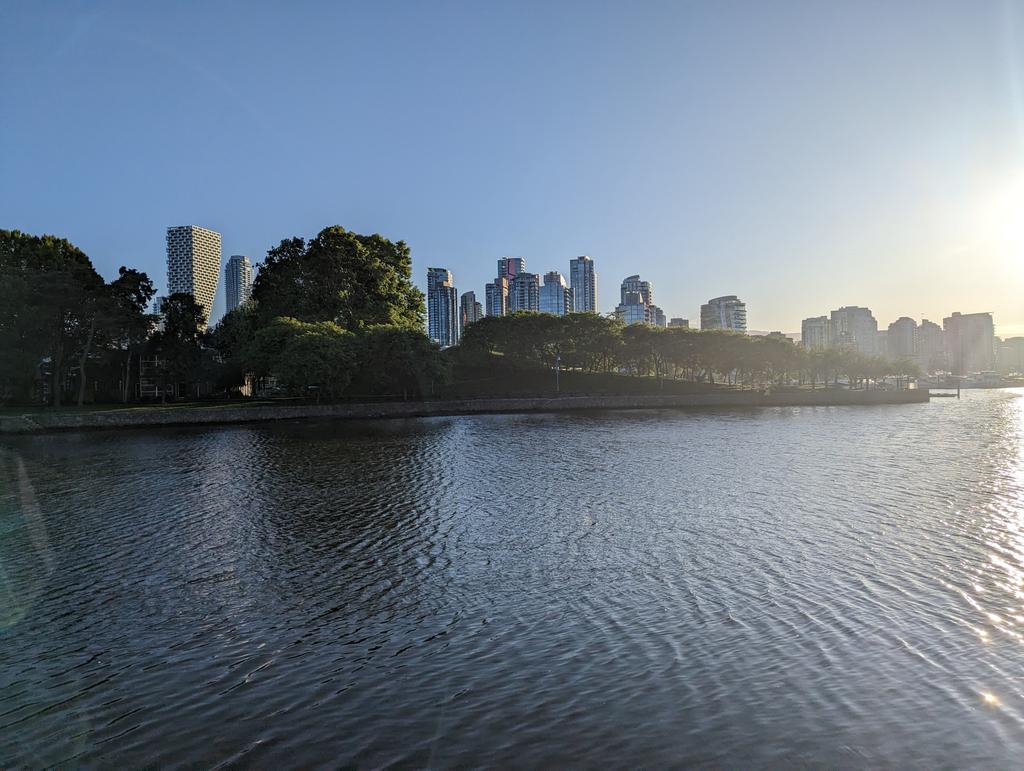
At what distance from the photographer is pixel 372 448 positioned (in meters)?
45.1

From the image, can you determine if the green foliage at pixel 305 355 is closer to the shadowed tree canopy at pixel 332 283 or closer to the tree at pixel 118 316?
the shadowed tree canopy at pixel 332 283

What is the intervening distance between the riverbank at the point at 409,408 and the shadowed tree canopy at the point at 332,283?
11217mm

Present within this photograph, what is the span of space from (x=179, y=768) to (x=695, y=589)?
33.9 feet

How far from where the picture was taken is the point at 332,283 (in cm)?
8019

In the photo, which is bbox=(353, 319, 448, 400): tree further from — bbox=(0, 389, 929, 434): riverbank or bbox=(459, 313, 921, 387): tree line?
bbox=(459, 313, 921, 387): tree line

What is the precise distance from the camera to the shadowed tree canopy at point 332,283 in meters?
79.2

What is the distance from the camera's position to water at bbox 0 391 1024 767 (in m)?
8.57

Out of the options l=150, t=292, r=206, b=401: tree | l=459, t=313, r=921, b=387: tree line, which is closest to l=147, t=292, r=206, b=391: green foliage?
l=150, t=292, r=206, b=401: tree

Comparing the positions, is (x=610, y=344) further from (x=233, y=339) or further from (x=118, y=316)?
(x=118, y=316)

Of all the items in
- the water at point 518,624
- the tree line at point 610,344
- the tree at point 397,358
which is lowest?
the water at point 518,624

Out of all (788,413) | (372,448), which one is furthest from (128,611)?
(788,413)

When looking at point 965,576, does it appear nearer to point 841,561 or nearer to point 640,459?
point 841,561

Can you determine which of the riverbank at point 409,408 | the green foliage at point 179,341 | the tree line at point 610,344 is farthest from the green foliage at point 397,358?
the tree line at point 610,344

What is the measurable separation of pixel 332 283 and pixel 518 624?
73.4 m
